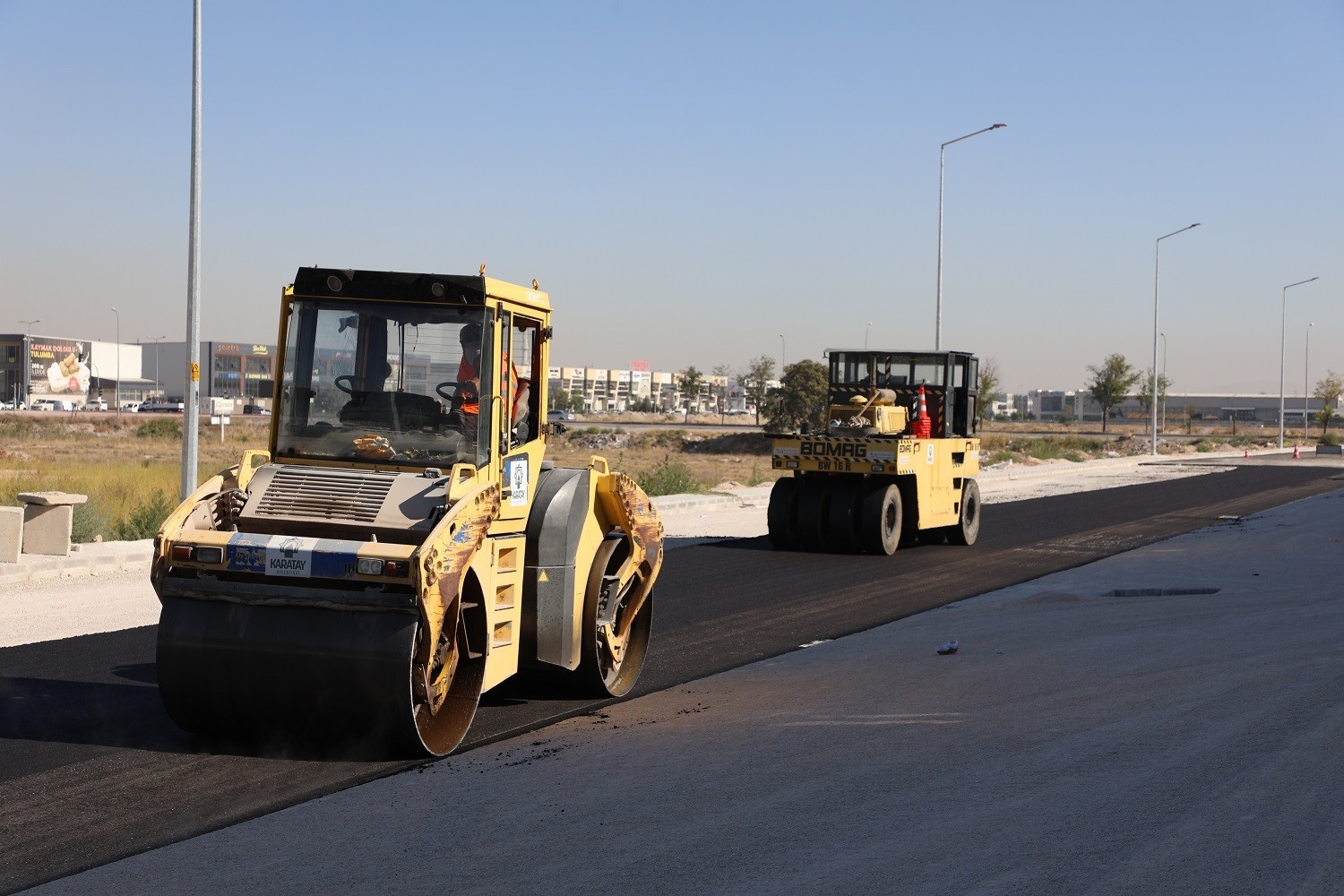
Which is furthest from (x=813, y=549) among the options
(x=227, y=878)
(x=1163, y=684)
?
(x=227, y=878)

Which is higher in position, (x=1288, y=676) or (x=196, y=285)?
(x=196, y=285)

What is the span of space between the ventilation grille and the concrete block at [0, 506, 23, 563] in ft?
27.3

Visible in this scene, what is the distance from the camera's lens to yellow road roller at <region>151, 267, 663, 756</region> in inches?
273

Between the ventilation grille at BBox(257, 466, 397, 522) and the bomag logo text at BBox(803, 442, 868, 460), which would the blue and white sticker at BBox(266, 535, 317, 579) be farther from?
the bomag logo text at BBox(803, 442, 868, 460)

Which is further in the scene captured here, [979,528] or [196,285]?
[979,528]

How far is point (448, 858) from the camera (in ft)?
19.0

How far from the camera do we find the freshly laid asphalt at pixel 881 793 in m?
5.57

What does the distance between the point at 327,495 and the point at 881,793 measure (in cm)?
329

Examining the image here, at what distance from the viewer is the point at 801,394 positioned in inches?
2968

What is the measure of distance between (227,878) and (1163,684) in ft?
21.5

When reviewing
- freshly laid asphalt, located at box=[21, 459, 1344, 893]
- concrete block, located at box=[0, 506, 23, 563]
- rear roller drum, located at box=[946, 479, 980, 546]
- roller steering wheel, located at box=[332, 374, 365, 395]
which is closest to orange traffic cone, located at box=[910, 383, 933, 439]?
rear roller drum, located at box=[946, 479, 980, 546]

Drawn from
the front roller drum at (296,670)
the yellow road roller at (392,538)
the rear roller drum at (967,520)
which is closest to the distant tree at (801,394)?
the rear roller drum at (967,520)

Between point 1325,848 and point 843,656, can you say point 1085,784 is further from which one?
point 843,656

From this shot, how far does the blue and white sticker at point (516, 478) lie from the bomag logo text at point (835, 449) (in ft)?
37.3
